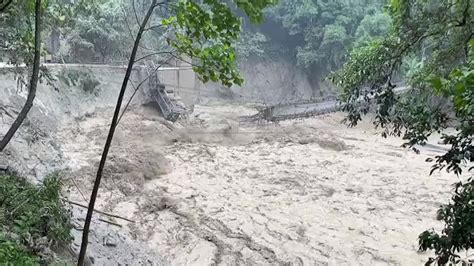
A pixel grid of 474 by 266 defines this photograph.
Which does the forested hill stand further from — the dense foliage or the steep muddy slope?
the steep muddy slope

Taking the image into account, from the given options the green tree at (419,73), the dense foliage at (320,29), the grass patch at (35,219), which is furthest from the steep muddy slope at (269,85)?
the green tree at (419,73)

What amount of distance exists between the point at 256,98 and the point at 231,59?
21.0m

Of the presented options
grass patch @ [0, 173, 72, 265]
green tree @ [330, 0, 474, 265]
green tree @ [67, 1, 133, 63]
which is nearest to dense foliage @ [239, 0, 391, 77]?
green tree @ [67, 1, 133, 63]

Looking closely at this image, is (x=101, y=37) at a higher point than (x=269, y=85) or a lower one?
higher

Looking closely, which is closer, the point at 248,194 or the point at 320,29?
the point at 248,194

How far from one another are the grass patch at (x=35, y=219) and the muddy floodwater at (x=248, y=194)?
2.99ft

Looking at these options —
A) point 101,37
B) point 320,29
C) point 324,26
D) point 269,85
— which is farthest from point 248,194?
point 269,85

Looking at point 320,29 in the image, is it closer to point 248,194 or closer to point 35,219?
point 248,194

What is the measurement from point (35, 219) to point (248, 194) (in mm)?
5836

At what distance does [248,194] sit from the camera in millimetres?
9070

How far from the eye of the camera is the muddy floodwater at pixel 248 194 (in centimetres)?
625

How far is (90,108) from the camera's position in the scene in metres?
13.0

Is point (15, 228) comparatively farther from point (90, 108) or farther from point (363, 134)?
point (363, 134)

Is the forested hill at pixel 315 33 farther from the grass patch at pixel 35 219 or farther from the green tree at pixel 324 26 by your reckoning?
the grass patch at pixel 35 219
